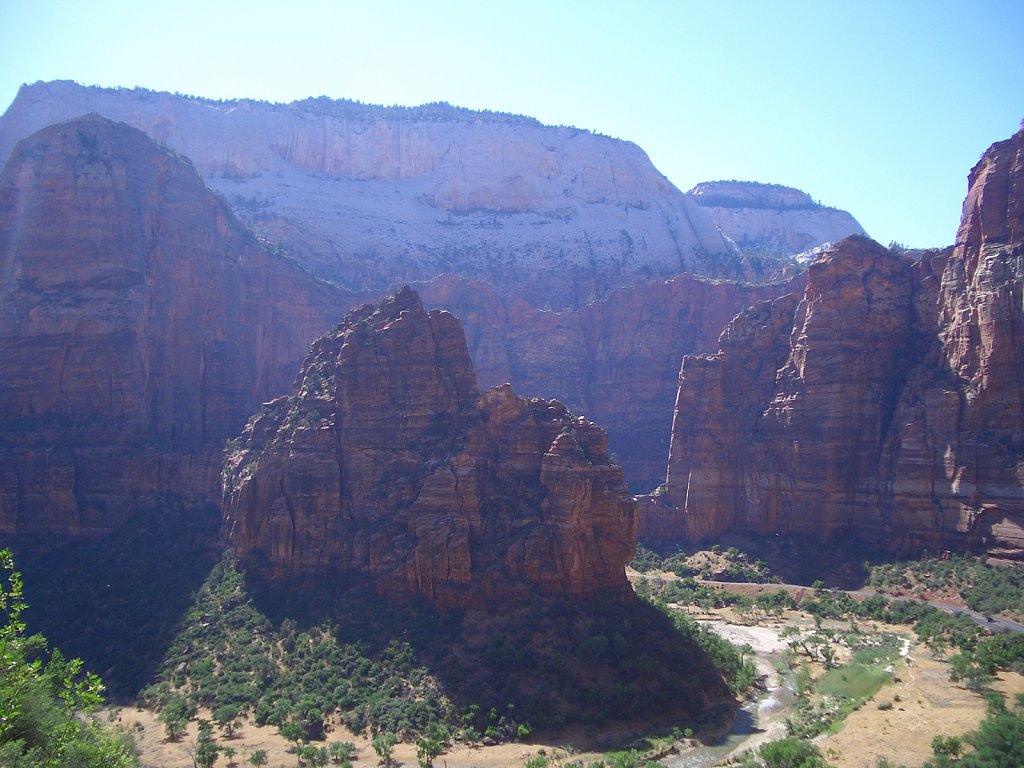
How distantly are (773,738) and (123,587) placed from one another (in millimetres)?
41960

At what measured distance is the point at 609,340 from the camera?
133 meters

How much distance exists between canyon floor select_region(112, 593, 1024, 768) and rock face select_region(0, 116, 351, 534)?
90.2ft

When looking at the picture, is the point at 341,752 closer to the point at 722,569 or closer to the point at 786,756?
the point at 786,756

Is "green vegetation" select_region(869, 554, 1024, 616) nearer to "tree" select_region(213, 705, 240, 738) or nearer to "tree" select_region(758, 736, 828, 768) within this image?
"tree" select_region(758, 736, 828, 768)

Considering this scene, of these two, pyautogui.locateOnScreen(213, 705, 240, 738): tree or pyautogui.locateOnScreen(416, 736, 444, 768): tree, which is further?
pyautogui.locateOnScreen(213, 705, 240, 738): tree

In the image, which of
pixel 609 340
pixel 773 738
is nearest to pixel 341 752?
pixel 773 738

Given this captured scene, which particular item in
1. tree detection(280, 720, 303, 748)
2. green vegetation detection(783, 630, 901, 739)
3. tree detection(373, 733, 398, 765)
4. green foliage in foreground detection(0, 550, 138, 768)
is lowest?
tree detection(280, 720, 303, 748)

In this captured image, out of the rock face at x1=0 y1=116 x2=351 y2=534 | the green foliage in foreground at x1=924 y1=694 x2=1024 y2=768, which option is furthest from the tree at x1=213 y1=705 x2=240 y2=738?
the green foliage in foreground at x1=924 y1=694 x2=1024 y2=768

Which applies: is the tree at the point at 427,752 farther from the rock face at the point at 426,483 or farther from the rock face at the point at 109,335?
the rock face at the point at 109,335

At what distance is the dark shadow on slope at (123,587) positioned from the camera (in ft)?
182

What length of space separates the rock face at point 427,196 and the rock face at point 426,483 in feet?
258

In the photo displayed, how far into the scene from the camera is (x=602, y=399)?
420 ft

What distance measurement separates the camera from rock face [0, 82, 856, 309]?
15125 cm

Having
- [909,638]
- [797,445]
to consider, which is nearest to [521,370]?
[797,445]
